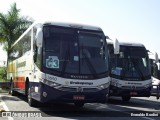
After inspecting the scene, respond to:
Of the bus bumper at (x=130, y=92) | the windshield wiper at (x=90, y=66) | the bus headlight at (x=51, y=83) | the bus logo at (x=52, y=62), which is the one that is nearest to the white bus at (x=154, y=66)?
the bus bumper at (x=130, y=92)

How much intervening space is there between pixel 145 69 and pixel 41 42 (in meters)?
8.00

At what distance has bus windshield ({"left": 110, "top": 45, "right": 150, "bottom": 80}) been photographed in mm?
18172

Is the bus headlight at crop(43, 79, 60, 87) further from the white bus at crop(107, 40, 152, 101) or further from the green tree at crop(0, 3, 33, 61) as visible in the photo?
the green tree at crop(0, 3, 33, 61)

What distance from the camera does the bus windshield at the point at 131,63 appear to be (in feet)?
59.6

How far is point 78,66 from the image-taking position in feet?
40.5

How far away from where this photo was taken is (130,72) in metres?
18.2

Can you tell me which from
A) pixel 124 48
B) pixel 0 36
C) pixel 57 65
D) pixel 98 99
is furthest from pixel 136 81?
pixel 0 36

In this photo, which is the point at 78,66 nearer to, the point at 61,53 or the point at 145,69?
the point at 61,53

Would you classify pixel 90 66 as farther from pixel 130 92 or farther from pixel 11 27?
pixel 11 27

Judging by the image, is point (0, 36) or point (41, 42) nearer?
point (41, 42)

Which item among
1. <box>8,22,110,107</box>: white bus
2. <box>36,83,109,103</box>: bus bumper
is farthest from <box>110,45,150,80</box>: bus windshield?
<box>36,83,109,103</box>: bus bumper

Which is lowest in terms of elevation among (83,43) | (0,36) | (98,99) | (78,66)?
(98,99)

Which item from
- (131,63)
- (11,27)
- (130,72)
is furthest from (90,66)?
(11,27)

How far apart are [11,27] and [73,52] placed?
20824 mm
